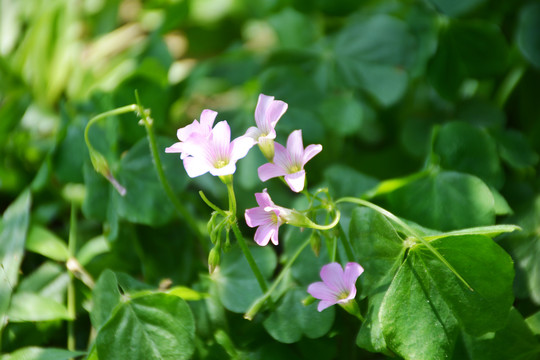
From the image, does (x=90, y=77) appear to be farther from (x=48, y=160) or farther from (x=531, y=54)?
(x=531, y=54)

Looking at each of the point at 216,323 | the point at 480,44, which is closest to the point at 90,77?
the point at 216,323

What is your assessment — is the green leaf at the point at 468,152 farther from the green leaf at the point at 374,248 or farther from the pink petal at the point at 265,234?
the pink petal at the point at 265,234

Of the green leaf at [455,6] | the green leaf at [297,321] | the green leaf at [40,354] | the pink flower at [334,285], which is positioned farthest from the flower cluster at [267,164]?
the green leaf at [455,6]

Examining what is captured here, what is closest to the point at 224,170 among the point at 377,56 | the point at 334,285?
the point at 334,285

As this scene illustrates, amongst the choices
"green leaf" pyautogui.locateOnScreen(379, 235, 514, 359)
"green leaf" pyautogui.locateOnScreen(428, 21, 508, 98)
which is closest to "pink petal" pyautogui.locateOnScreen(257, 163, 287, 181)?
"green leaf" pyautogui.locateOnScreen(379, 235, 514, 359)

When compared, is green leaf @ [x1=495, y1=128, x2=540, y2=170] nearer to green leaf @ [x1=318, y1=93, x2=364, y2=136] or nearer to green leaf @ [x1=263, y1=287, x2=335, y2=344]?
green leaf @ [x1=318, y1=93, x2=364, y2=136]

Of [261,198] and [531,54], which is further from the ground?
[261,198]
